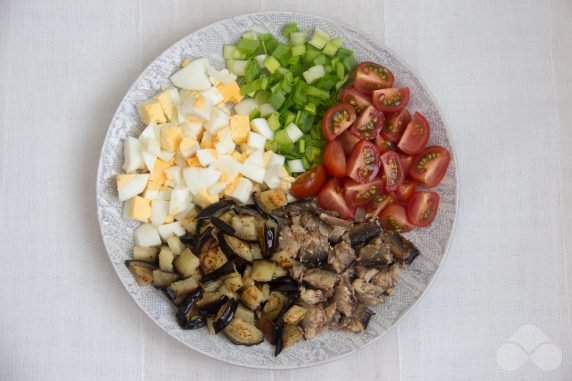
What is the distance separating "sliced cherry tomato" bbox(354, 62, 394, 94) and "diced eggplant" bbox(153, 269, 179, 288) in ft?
3.74

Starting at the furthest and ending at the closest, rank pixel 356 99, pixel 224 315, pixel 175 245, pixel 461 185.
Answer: pixel 461 185 < pixel 356 99 < pixel 175 245 < pixel 224 315

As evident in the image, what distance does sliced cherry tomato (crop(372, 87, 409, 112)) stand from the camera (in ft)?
8.15

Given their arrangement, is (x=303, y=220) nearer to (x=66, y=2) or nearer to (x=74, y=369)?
(x=74, y=369)

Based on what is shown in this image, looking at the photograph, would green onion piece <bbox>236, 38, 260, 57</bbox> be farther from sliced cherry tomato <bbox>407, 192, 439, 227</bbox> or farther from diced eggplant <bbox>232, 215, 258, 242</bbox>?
sliced cherry tomato <bbox>407, 192, 439, 227</bbox>

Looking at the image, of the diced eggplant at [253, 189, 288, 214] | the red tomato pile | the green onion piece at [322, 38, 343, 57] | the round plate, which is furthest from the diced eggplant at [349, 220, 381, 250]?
the green onion piece at [322, 38, 343, 57]

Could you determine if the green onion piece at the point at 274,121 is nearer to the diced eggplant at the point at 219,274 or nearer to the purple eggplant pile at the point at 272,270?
the purple eggplant pile at the point at 272,270

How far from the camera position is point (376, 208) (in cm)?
252

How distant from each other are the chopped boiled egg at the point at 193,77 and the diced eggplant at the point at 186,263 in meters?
0.71

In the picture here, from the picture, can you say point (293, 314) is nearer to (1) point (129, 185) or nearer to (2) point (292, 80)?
(1) point (129, 185)

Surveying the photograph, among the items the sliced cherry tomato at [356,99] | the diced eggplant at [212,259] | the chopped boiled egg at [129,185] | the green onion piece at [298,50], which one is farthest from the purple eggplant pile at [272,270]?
the green onion piece at [298,50]

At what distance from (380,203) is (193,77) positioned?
0.98 metres

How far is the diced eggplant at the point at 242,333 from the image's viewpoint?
2332 mm

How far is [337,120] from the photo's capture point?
2482mm

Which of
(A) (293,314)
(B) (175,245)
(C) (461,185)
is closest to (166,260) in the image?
(B) (175,245)
